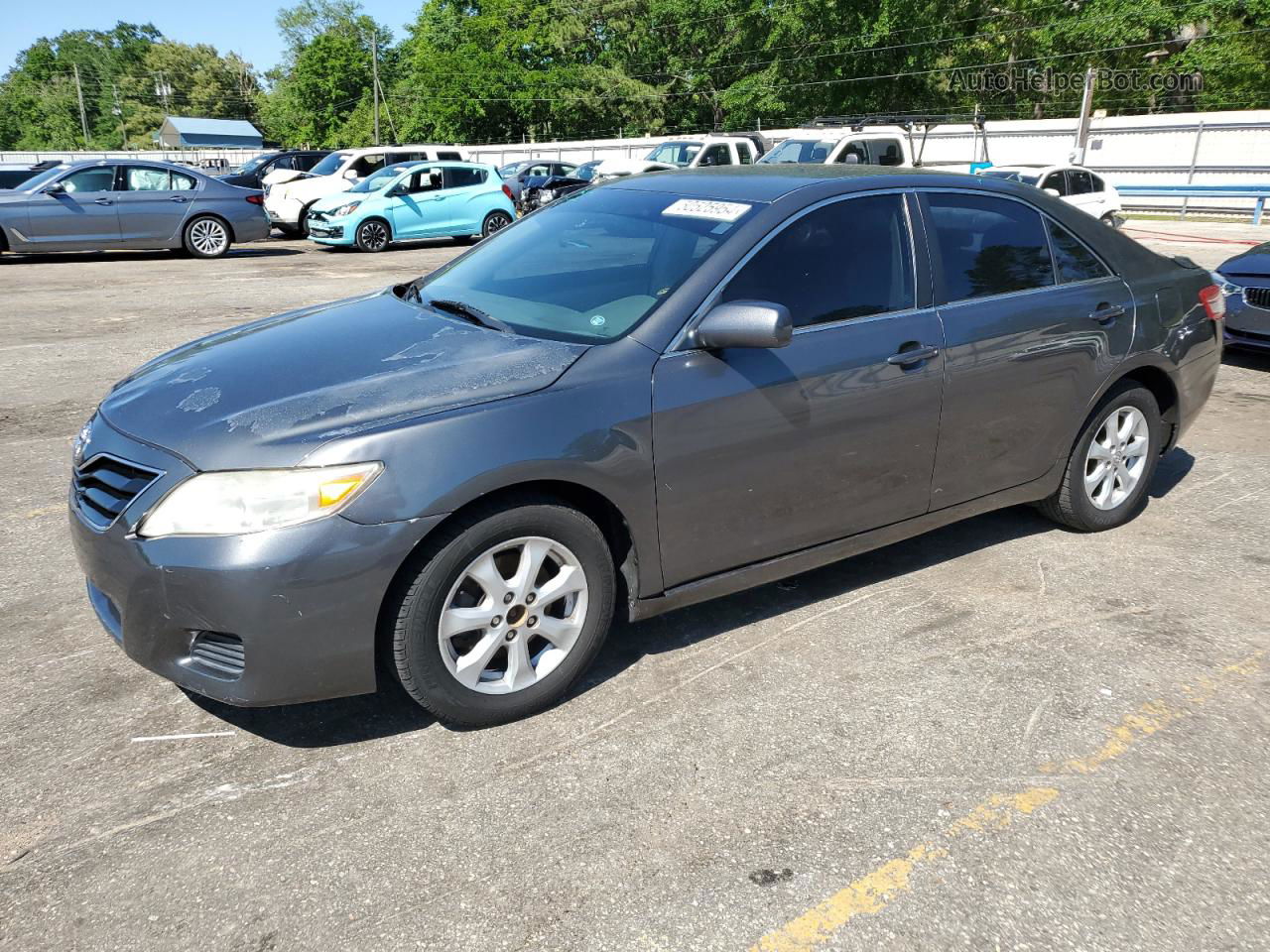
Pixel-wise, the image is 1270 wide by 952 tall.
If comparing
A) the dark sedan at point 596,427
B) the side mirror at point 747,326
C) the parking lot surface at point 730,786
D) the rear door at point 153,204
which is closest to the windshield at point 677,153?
the rear door at point 153,204

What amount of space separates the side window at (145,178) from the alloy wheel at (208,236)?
74 cm

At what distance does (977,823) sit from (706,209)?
2.32 metres

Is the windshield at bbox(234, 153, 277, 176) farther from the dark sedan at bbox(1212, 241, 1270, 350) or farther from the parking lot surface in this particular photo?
the parking lot surface

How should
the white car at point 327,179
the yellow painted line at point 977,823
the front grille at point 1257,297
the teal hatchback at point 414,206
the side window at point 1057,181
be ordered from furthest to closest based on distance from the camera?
the white car at point 327,179
the teal hatchback at point 414,206
the side window at point 1057,181
the front grille at point 1257,297
the yellow painted line at point 977,823

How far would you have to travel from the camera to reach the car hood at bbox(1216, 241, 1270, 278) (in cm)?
862

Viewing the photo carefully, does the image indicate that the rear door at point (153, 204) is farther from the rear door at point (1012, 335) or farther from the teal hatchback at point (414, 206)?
the rear door at point (1012, 335)

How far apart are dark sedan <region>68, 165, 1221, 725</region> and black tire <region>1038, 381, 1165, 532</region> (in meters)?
0.02

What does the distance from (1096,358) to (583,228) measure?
231cm

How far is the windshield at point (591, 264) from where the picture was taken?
11.9ft

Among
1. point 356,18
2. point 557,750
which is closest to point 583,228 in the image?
point 557,750

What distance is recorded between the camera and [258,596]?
2789 mm

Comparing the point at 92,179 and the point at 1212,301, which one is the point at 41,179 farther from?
the point at 1212,301

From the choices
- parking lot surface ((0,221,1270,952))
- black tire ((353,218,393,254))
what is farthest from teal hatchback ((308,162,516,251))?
parking lot surface ((0,221,1270,952))

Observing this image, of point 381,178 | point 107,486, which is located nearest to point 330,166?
point 381,178
